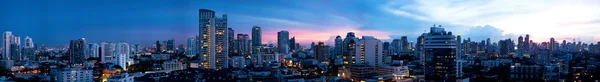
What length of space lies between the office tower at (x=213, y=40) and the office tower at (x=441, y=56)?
533 inches

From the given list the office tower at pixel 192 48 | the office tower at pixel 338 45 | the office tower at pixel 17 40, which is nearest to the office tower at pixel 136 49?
the office tower at pixel 192 48

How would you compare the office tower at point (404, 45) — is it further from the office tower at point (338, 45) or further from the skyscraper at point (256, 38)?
the skyscraper at point (256, 38)

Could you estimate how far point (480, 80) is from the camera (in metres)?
16.9

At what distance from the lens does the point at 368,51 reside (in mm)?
23234

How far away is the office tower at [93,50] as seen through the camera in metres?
36.6

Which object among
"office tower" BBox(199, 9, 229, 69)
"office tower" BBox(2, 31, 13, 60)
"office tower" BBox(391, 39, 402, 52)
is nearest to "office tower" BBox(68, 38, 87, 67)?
"office tower" BBox(2, 31, 13, 60)

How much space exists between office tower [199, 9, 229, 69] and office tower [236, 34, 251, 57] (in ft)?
40.8

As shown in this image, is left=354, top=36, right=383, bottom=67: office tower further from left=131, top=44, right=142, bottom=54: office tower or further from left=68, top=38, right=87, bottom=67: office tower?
left=131, top=44, right=142, bottom=54: office tower

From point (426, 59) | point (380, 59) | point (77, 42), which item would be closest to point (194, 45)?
point (77, 42)

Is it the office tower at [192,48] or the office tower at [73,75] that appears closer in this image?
the office tower at [73,75]

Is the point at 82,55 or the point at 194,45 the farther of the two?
the point at 194,45

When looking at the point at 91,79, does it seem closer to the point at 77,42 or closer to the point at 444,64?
the point at 444,64

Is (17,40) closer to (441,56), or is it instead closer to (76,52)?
(76,52)

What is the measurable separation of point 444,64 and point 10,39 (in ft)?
89.4
